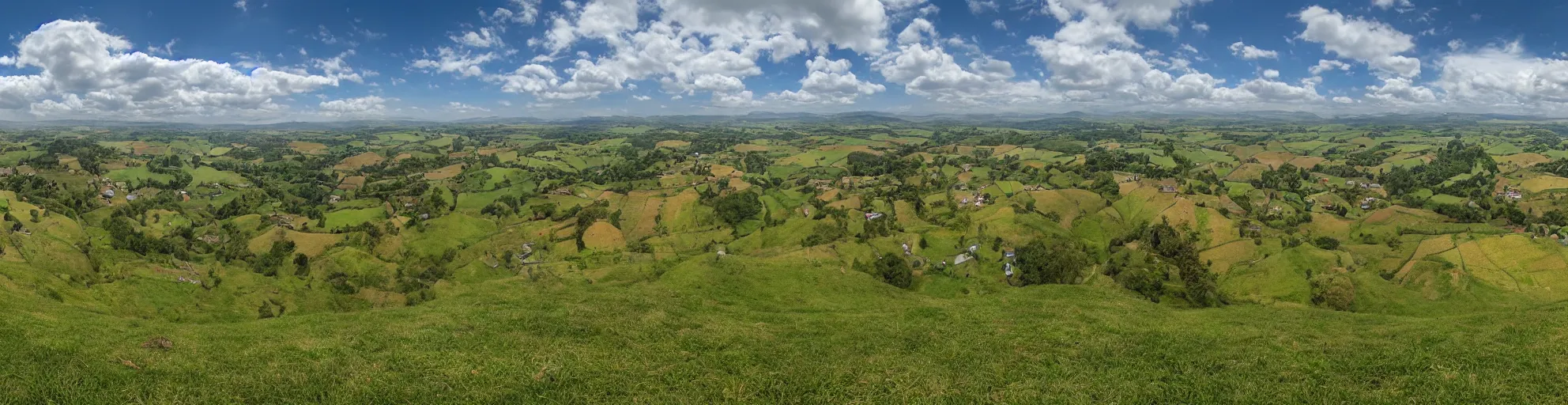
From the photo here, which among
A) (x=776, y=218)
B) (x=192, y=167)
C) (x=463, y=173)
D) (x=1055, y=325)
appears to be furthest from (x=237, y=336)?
(x=192, y=167)

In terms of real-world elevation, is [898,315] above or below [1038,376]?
below

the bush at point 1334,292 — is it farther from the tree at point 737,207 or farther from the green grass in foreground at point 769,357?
the tree at point 737,207

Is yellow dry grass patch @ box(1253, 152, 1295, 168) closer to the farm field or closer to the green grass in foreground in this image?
the farm field

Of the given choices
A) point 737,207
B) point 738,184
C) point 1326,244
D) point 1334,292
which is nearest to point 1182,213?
point 1326,244

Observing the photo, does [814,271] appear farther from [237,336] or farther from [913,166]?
[913,166]

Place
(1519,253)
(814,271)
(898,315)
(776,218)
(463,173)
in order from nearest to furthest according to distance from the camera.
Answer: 1. (898,315)
2. (814,271)
3. (1519,253)
4. (776,218)
5. (463,173)

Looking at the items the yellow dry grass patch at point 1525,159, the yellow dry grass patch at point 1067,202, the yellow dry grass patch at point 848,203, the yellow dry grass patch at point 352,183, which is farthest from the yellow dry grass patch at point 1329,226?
the yellow dry grass patch at point 352,183

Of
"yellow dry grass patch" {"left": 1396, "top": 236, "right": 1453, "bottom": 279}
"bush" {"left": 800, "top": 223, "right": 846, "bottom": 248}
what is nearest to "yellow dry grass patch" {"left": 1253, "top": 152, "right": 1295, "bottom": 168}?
"yellow dry grass patch" {"left": 1396, "top": 236, "right": 1453, "bottom": 279}
